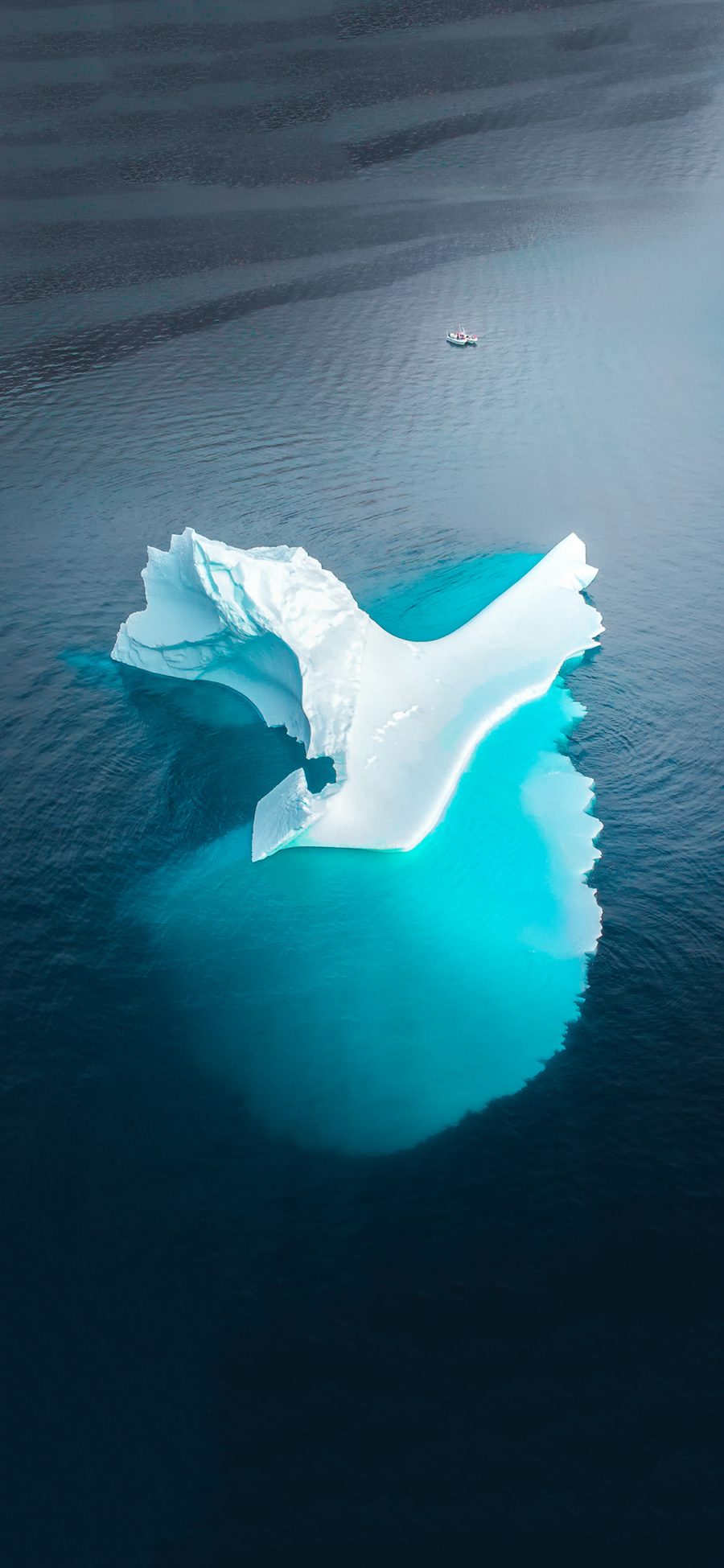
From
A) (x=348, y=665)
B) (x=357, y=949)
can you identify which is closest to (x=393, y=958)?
(x=357, y=949)

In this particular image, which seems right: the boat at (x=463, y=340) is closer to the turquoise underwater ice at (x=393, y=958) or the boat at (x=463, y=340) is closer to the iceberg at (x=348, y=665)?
the iceberg at (x=348, y=665)

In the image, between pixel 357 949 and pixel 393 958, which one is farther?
pixel 357 949

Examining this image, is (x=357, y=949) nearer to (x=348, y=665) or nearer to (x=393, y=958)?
(x=393, y=958)

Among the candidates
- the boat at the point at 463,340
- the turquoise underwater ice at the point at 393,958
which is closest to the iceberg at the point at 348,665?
the turquoise underwater ice at the point at 393,958

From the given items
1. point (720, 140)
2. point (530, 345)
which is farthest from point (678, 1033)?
point (720, 140)

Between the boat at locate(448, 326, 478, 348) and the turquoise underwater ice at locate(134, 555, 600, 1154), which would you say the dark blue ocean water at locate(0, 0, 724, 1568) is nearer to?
the turquoise underwater ice at locate(134, 555, 600, 1154)

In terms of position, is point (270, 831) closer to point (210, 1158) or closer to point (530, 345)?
point (210, 1158)
